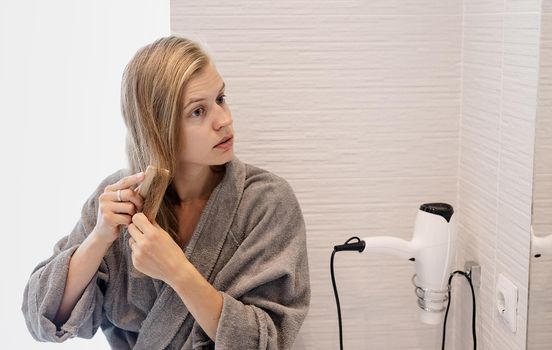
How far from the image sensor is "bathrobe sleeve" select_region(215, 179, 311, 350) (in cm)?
142

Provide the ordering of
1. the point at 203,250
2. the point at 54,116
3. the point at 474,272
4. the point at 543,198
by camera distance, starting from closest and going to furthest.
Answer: the point at 543,198 < the point at 203,250 < the point at 474,272 < the point at 54,116

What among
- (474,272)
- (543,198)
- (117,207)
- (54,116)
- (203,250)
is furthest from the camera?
(54,116)

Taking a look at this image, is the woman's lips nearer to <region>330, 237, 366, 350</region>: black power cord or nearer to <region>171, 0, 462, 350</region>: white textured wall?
<region>171, 0, 462, 350</region>: white textured wall

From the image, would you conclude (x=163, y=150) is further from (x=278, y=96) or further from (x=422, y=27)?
(x=422, y=27)

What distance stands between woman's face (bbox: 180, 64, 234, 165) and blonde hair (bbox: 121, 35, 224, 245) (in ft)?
0.04

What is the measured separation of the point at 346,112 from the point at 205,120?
1.30 ft

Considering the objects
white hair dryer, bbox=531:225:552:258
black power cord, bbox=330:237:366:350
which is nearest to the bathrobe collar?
black power cord, bbox=330:237:366:350

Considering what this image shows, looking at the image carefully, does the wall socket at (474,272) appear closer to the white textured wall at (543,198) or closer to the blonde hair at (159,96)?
the white textured wall at (543,198)

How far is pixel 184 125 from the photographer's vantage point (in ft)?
4.78

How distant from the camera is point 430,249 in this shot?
1.61m

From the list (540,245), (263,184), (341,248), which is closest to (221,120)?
(263,184)

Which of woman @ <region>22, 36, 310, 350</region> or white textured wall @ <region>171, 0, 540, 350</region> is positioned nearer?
woman @ <region>22, 36, 310, 350</region>

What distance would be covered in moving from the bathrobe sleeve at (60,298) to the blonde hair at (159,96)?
7.9 inches

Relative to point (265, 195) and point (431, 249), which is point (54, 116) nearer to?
point (265, 195)
